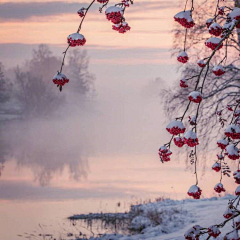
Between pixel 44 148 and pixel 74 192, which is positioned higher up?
pixel 44 148

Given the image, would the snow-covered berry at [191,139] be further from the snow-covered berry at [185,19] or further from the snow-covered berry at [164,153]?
the snow-covered berry at [185,19]

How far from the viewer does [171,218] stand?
34.6 ft

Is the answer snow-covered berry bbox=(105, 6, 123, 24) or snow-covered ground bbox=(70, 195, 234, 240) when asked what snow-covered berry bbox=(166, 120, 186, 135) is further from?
snow-covered ground bbox=(70, 195, 234, 240)

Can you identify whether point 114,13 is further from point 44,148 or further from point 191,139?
point 44,148

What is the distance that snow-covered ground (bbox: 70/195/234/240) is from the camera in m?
9.38

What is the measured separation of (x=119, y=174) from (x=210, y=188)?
17.3 ft

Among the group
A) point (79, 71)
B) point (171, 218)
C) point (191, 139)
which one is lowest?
point (191, 139)

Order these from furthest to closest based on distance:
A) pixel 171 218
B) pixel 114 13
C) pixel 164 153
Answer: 1. pixel 171 218
2. pixel 164 153
3. pixel 114 13

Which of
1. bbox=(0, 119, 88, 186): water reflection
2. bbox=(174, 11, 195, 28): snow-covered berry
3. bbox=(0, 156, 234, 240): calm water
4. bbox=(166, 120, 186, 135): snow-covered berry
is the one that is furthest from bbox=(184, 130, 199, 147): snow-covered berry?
bbox=(0, 119, 88, 186): water reflection

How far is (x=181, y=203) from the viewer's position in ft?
41.7

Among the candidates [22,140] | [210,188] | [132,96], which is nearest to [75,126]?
[22,140]

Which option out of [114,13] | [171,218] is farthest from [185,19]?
[171,218]

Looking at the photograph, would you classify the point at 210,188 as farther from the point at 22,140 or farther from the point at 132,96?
the point at 132,96

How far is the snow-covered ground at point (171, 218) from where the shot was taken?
30.8 ft
